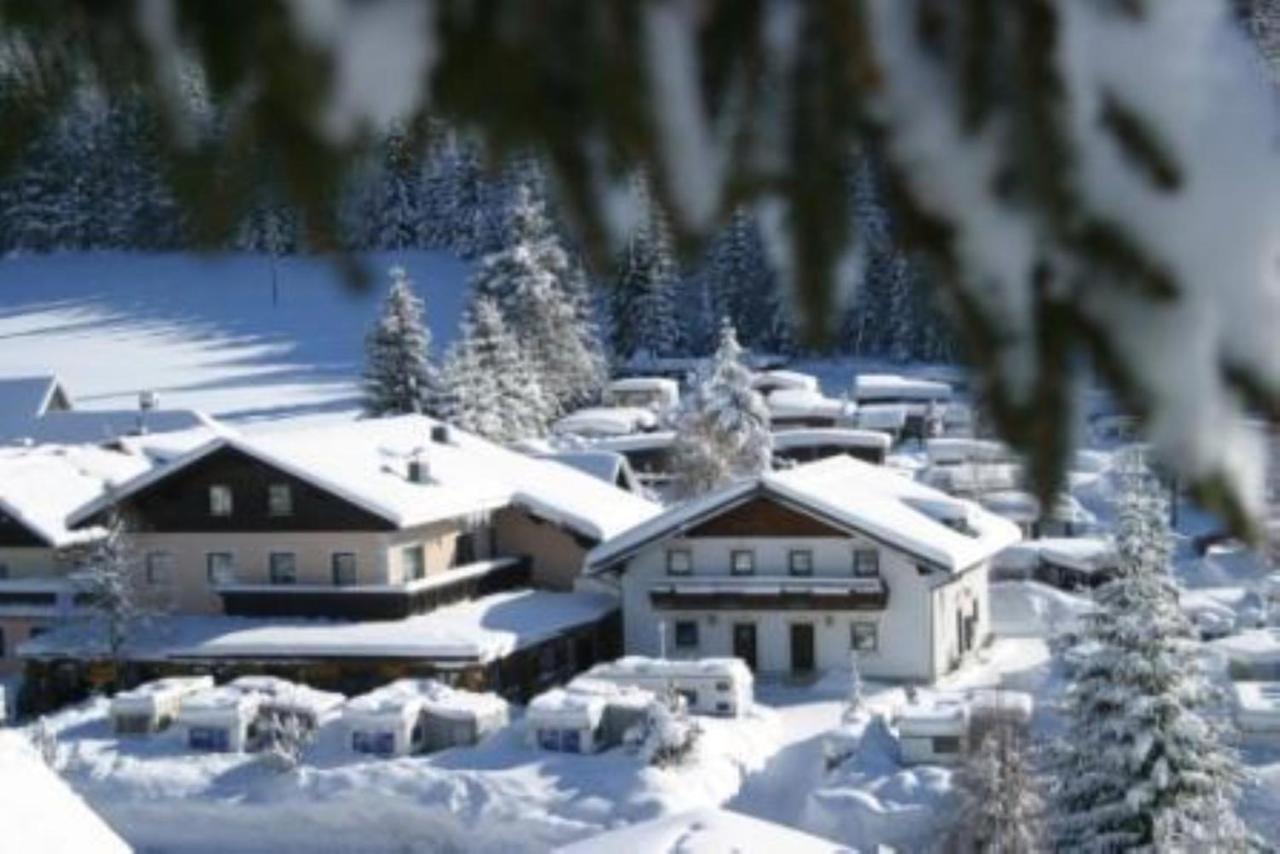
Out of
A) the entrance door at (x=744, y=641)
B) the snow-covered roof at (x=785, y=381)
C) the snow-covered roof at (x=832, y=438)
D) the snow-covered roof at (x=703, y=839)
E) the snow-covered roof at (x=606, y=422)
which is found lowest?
the entrance door at (x=744, y=641)

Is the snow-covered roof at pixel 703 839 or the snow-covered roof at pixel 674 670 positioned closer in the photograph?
the snow-covered roof at pixel 703 839

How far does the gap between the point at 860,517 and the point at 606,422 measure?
77.1 ft

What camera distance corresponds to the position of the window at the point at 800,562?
27.7m

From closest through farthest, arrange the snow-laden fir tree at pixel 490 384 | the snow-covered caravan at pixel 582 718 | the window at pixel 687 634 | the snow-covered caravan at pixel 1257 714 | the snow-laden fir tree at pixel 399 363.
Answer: the snow-covered caravan at pixel 582 718 → the snow-covered caravan at pixel 1257 714 → the window at pixel 687 634 → the snow-laden fir tree at pixel 490 384 → the snow-laden fir tree at pixel 399 363

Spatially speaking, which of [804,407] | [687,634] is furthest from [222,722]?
[804,407]

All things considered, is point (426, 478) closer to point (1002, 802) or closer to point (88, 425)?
point (1002, 802)

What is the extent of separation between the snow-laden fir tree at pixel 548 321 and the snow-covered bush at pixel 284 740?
Result: 2305cm

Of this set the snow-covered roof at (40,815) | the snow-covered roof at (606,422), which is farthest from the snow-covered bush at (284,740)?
the snow-covered roof at (606,422)

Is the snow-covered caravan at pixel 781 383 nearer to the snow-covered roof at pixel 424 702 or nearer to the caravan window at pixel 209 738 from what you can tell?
the snow-covered roof at pixel 424 702

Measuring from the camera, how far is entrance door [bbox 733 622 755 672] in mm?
27594

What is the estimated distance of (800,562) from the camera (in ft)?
91.1

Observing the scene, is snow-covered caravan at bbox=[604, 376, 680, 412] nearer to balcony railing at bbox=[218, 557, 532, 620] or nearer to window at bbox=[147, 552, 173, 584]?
balcony railing at bbox=[218, 557, 532, 620]

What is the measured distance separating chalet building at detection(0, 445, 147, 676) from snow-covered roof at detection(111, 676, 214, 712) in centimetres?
437

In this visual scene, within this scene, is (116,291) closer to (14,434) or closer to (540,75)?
(14,434)
